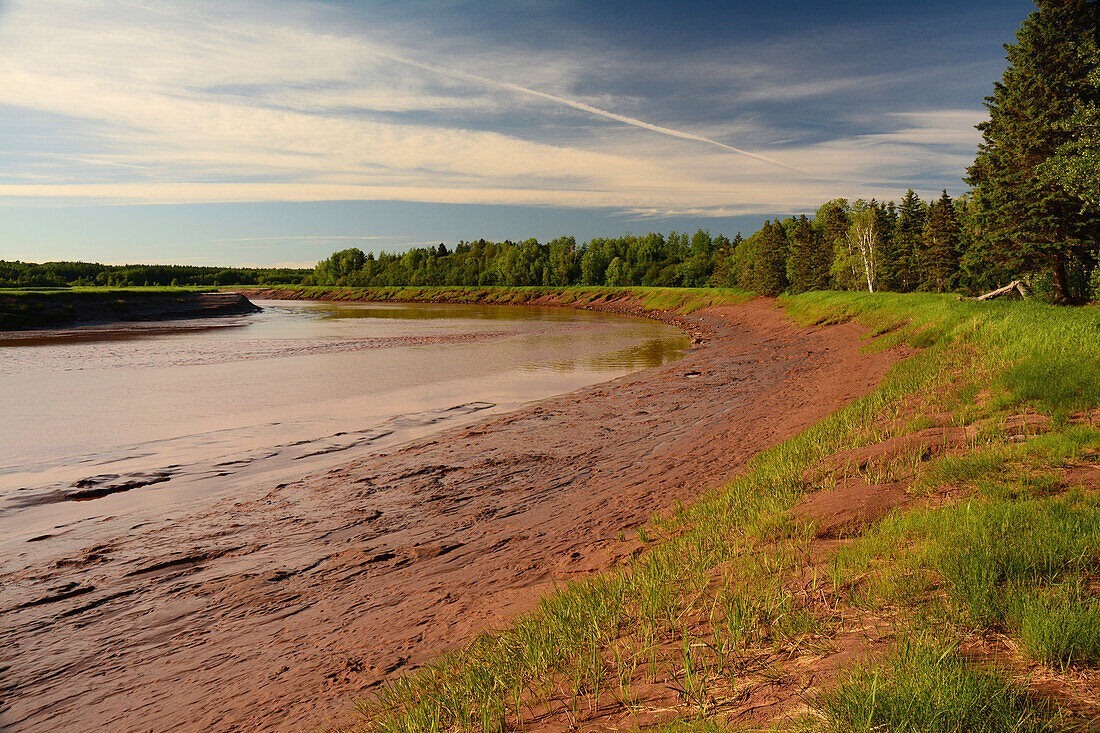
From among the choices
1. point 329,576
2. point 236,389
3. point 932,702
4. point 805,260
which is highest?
point 805,260

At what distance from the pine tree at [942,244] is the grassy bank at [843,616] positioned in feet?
207

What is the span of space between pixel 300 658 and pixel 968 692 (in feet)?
20.5

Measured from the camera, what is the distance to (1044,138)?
31922 mm

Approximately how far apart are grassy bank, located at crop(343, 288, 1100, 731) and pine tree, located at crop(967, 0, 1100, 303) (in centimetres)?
3226

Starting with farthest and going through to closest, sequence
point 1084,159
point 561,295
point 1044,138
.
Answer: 1. point 561,295
2. point 1044,138
3. point 1084,159

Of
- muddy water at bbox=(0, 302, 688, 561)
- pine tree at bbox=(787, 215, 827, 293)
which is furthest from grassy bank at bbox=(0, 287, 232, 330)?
pine tree at bbox=(787, 215, 827, 293)

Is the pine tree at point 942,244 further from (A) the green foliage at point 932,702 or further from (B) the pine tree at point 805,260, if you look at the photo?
(A) the green foliage at point 932,702

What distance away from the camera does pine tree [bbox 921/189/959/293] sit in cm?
5841

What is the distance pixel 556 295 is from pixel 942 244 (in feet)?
280

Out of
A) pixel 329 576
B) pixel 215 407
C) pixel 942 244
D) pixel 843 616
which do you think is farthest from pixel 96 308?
pixel 942 244

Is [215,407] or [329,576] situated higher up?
[215,407]

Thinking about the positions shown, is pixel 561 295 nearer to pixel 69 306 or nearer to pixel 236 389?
pixel 69 306

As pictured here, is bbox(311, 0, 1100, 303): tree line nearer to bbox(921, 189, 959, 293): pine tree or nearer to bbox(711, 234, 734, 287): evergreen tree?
bbox(921, 189, 959, 293): pine tree

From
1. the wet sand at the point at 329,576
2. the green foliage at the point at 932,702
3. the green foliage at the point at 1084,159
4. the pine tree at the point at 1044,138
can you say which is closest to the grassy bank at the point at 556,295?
the pine tree at the point at 1044,138
